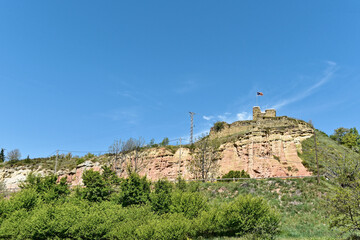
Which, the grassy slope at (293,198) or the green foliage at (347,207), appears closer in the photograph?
the green foliage at (347,207)

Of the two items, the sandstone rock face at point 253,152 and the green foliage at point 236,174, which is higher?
the sandstone rock face at point 253,152

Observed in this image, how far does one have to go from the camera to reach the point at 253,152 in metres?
42.1

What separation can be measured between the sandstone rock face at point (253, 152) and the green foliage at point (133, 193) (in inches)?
496

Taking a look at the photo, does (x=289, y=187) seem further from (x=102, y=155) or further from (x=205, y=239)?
(x=102, y=155)

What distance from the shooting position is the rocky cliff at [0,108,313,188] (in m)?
39.9

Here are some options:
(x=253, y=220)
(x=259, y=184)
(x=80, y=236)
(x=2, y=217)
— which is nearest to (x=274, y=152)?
(x=259, y=184)

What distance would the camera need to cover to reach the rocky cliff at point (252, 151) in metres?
39.9

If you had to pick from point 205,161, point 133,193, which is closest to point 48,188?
point 133,193

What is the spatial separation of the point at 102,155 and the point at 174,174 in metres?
23.1

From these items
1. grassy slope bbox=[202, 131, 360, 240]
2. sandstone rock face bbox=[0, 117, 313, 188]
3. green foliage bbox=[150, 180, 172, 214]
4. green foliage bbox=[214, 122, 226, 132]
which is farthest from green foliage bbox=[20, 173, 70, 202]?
green foliage bbox=[214, 122, 226, 132]

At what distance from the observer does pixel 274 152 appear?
135 ft

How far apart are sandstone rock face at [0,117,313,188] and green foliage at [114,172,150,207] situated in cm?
1260

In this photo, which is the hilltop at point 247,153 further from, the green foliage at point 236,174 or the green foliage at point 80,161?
the green foliage at point 236,174

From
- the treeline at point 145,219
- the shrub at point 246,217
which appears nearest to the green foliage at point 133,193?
the treeline at point 145,219
